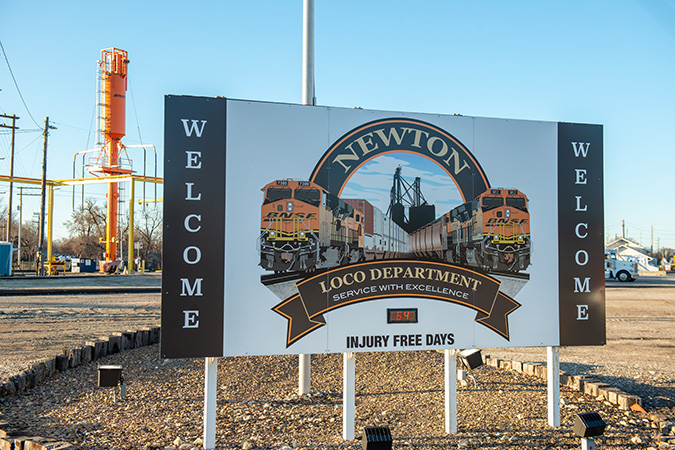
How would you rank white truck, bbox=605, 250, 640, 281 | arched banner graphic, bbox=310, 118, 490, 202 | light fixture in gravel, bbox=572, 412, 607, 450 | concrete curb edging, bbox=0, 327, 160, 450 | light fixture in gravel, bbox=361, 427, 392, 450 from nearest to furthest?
light fixture in gravel, bbox=361, 427, 392, 450
concrete curb edging, bbox=0, 327, 160, 450
light fixture in gravel, bbox=572, 412, 607, 450
arched banner graphic, bbox=310, 118, 490, 202
white truck, bbox=605, 250, 640, 281

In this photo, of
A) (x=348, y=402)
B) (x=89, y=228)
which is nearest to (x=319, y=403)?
(x=348, y=402)

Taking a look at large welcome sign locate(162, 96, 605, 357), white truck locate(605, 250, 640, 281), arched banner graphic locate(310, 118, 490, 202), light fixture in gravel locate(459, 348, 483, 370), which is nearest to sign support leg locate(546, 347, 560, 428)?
large welcome sign locate(162, 96, 605, 357)

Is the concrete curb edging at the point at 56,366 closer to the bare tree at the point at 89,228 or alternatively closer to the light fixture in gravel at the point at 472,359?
the light fixture in gravel at the point at 472,359

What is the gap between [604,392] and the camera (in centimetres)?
645

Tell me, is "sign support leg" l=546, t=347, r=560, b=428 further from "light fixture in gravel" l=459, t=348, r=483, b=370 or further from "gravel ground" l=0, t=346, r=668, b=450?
"light fixture in gravel" l=459, t=348, r=483, b=370

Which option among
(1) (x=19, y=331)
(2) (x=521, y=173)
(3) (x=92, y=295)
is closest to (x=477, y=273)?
(2) (x=521, y=173)

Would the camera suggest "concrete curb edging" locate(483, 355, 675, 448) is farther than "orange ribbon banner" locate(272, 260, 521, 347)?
Yes

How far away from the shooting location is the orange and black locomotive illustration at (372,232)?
5078 millimetres

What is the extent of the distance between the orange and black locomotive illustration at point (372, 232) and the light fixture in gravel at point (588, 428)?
1666mm

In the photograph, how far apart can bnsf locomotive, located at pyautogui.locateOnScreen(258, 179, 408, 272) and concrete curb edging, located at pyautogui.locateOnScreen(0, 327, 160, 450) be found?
2544mm

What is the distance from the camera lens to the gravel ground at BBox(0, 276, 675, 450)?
5.09 metres

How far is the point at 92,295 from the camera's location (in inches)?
814

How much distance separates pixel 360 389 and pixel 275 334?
236 cm

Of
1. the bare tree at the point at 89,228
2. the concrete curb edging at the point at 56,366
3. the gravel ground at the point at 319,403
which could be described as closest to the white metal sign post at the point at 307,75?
the gravel ground at the point at 319,403
